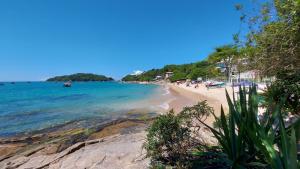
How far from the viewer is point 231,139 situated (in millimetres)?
3250

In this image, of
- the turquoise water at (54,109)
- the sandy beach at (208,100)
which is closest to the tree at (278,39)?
the sandy beach at (208,100)

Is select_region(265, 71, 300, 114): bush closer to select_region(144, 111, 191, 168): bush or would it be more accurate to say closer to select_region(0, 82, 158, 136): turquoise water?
select_region(144, 111, 191, 168): bush

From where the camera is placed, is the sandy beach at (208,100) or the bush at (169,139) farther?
the sandy beach at (208,100)

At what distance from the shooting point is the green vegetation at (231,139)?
2.62 metres

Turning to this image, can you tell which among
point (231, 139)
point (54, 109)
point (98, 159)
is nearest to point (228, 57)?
point (54, 109)

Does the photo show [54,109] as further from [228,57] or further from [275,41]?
[275,41]

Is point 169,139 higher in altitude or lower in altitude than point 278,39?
lower

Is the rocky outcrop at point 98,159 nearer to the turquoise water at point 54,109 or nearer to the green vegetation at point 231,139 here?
the green vegetation at point 231,139

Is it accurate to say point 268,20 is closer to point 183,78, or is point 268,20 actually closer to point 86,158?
point 86,158

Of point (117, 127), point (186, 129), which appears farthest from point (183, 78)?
point (186, 129)

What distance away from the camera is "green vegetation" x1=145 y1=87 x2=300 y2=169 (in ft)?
8.61

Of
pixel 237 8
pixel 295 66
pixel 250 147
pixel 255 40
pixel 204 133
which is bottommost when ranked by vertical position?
pixel 204 133

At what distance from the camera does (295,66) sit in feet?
16.3

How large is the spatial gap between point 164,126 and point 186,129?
1.35ft
